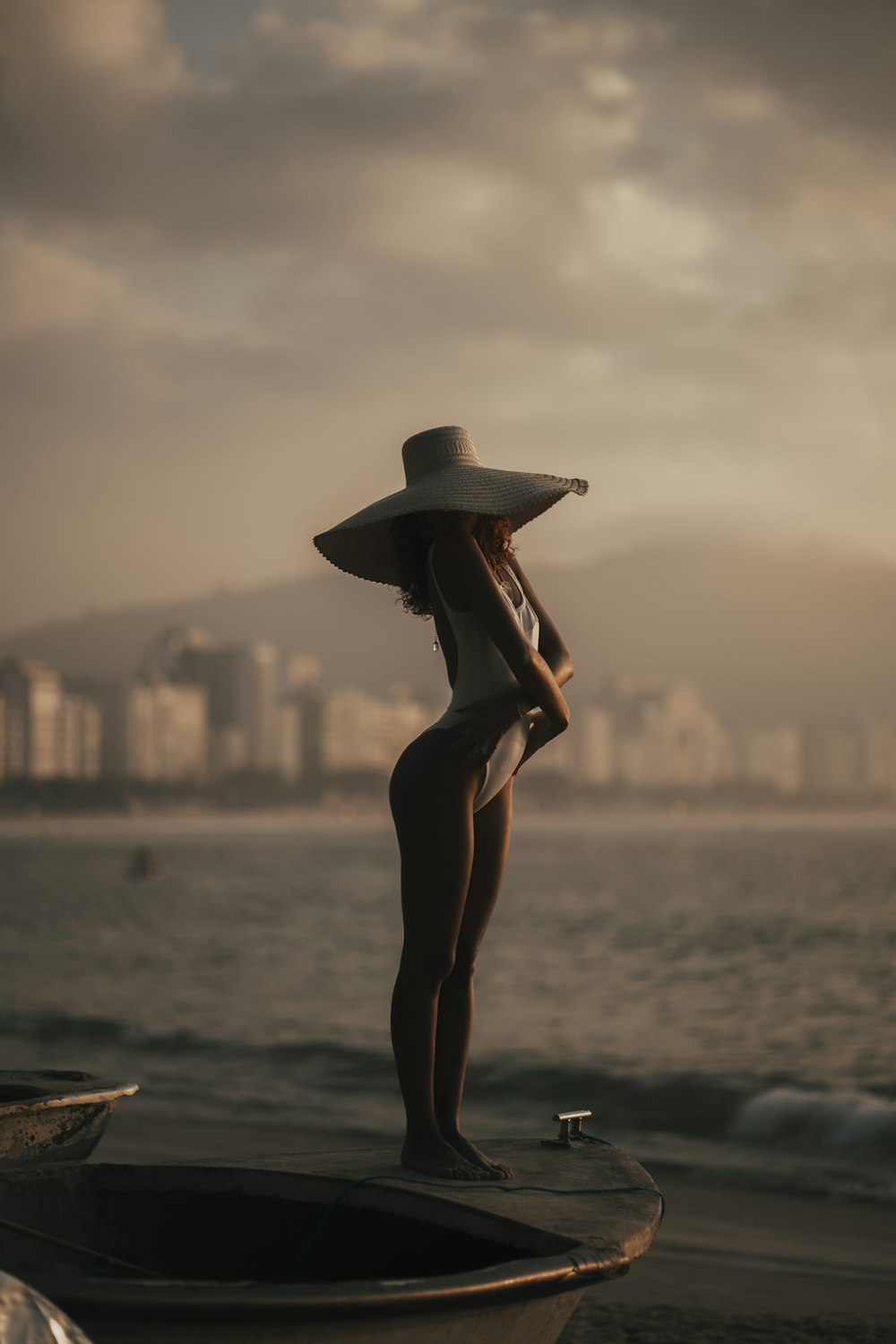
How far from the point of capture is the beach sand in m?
6.37

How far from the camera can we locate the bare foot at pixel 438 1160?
372cm

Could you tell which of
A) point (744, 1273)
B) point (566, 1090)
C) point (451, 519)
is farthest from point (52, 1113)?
point (566, 1090)

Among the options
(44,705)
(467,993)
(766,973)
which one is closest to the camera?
(467,993)

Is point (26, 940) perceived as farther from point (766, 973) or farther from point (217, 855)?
point (217, 855)

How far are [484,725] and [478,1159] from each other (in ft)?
3.64

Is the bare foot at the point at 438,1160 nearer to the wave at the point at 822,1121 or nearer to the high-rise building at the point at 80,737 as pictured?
the wave at the point at 822,1121

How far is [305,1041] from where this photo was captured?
17.3 m

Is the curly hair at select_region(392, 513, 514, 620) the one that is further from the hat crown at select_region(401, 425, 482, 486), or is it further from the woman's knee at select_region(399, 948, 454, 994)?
the woman's knee at select_region(399, 948, 454, 994)

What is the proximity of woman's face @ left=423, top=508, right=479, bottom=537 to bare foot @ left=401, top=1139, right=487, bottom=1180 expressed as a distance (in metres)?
1.59

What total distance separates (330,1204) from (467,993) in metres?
0.68

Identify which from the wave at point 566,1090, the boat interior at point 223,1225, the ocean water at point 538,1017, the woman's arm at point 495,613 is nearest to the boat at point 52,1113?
the boat interior at point 223,1225

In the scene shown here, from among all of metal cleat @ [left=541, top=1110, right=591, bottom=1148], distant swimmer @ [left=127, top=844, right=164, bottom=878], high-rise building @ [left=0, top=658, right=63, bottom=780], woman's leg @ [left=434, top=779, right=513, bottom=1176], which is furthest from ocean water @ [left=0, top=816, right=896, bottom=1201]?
high-rise building @ [left=0, top=658, right=63, bottom=780]

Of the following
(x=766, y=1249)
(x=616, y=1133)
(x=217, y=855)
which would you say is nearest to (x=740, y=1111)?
(x=616, y=1133)

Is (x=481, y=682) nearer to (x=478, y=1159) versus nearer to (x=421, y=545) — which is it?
(x=421, y=545)
